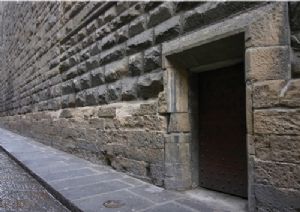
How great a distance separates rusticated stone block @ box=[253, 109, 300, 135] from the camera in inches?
77.7

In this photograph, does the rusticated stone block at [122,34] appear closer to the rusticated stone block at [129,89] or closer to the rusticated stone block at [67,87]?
the rusticated stone block at [129,89]

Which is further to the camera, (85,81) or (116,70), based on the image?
(85,81)

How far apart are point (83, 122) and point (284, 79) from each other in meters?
3.46

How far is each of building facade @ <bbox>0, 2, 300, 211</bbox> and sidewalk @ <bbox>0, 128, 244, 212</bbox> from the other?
0.20 m

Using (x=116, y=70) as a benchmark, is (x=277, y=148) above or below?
below

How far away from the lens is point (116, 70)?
391cm

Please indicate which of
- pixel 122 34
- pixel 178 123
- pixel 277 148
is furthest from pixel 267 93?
pixel 122 34

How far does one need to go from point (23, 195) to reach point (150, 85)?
5.76ft

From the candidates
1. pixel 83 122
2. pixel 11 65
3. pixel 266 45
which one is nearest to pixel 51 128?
pixel 83 122

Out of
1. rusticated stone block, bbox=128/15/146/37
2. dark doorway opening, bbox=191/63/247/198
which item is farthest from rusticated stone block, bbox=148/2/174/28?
dark doorway opening, bbox=191/63/247/198

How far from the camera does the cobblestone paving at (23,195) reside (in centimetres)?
280

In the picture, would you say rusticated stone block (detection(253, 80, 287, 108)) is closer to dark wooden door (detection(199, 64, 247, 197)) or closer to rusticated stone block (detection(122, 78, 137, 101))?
dark wooden door (detection(199, 64, 247, 197))

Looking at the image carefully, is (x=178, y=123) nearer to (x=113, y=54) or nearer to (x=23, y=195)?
(x=113, y=54)

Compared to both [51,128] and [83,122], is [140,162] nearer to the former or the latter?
[83,122]
